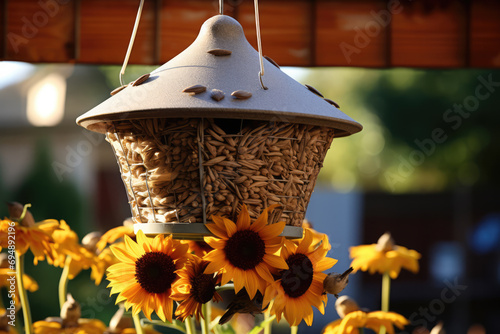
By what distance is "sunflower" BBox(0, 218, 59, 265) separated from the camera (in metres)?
1.05

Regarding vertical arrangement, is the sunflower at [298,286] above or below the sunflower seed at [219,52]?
below

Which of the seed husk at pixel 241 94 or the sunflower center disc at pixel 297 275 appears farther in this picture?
the sunflower center disc at pixel 297 275

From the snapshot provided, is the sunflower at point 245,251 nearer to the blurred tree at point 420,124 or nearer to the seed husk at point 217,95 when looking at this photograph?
the seed husk at point 217,95

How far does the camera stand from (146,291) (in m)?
0.87

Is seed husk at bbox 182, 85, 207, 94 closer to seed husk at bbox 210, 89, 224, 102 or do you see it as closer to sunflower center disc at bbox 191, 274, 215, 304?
seed husk at bbox 210, 89, 224, 102

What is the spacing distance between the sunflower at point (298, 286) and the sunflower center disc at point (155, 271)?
0.15 meters

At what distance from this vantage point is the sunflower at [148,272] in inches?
33.7

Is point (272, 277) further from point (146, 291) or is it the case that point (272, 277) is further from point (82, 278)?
point (82, 278)

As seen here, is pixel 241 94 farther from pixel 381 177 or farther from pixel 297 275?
pixel 381 177

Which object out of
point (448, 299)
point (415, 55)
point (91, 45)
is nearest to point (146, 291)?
point (91, 45)

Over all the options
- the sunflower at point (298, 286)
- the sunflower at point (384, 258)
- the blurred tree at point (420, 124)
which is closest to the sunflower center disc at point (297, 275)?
the sunflower at point (298, 286)

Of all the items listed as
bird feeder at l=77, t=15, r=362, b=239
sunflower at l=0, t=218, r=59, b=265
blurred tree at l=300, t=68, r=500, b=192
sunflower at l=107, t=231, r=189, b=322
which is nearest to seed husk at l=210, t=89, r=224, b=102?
bird feeder at l=77, t=15, r=362, b=239

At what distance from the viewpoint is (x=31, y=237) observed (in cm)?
108

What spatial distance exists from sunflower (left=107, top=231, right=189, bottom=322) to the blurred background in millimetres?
2592
